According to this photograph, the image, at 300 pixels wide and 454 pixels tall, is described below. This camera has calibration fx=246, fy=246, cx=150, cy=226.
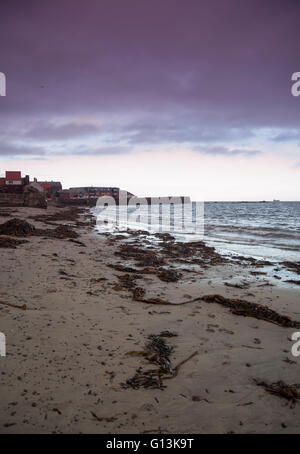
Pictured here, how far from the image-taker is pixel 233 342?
11.8ft

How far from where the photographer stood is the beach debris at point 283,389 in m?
2.51

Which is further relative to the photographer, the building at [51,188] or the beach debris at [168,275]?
the building at [51,188]

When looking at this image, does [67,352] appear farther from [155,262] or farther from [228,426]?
[155,262]

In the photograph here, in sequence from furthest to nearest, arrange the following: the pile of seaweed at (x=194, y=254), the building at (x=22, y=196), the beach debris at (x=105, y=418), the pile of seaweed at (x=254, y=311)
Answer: the building at (x=22, y=196) → the pile of seaweed at (x=194, y=254) → the pile of seaweed at (x=254, y=311) → the beach debris at (x=105, y=418)

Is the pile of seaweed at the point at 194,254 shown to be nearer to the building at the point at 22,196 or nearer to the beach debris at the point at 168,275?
the beach debris at the point at 168,275

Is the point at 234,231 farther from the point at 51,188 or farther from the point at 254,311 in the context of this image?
the point at 51,188

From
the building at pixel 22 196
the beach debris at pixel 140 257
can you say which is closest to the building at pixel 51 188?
the building at pixel 22 196

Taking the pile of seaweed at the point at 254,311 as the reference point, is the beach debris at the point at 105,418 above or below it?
above

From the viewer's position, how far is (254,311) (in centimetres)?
466

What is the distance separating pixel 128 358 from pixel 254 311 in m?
2.79

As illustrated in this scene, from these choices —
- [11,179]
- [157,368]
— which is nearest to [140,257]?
[157,368]

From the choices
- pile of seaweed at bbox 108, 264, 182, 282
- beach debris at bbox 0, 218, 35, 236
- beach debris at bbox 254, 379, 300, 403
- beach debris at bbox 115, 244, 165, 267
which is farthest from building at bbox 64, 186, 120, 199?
beach debris at bbox 254, 379, 300, 403

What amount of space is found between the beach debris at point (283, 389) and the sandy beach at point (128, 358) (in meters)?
0.05
